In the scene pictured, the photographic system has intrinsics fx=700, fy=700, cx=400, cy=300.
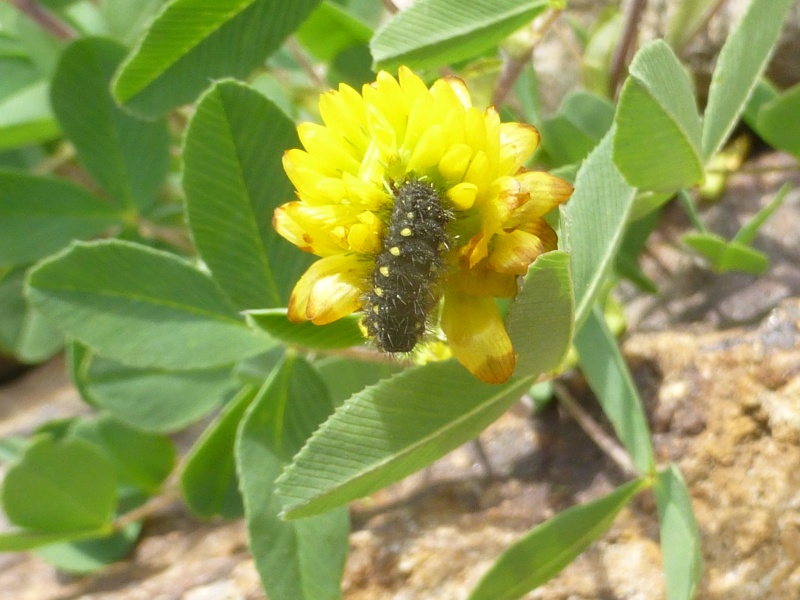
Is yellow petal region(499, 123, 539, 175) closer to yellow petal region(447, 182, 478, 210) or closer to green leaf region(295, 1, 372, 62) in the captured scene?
yellow petal region(447, 182, 478, 210)

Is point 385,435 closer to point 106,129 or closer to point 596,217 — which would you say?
point 596,217

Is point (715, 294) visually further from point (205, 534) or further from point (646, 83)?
point (205, 534)

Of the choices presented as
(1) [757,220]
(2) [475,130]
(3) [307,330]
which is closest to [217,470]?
(3) [307,330]

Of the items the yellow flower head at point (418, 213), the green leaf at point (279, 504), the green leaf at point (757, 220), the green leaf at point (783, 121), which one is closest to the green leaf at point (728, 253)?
the green leaf at point (757, 220)

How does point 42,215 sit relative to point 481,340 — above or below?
below

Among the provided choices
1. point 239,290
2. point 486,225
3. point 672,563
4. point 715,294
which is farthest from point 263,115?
point 715,294

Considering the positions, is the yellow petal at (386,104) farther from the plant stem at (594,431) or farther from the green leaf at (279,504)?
the plant stem at (594,431)
